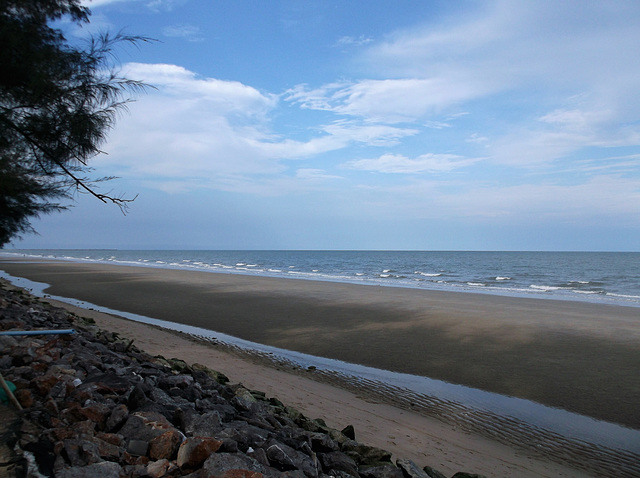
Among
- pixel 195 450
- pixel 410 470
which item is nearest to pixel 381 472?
pixel 410 470

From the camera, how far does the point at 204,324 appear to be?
13.1 meters

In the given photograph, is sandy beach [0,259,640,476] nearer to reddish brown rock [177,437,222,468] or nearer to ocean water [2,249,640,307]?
reddish brown rock [177,437,222,468]

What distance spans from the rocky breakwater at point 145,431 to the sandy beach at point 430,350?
1303 millimetres

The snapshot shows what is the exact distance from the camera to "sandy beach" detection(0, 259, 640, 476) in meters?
5.33

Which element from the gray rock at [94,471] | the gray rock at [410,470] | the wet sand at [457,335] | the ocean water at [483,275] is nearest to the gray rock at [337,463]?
the gray rock at [410,470]

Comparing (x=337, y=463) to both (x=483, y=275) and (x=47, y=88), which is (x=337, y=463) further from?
(x=483, y=275)

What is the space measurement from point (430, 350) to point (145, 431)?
7801 mm

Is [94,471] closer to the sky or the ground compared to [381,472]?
closer to the sky

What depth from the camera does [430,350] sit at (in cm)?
989

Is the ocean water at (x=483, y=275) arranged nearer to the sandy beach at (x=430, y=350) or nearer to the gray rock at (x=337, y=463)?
the sandy beach at (x=430, y=350)

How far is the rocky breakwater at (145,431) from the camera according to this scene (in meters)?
2.81

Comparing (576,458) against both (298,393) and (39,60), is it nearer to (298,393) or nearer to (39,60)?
(298,393)

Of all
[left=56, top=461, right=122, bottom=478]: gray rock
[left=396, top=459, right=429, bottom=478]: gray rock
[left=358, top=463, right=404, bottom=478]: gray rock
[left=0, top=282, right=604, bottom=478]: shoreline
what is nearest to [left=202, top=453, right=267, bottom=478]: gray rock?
[left=56, top=461, right=122, bottom=478]: gray rock

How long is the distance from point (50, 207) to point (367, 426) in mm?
6910
